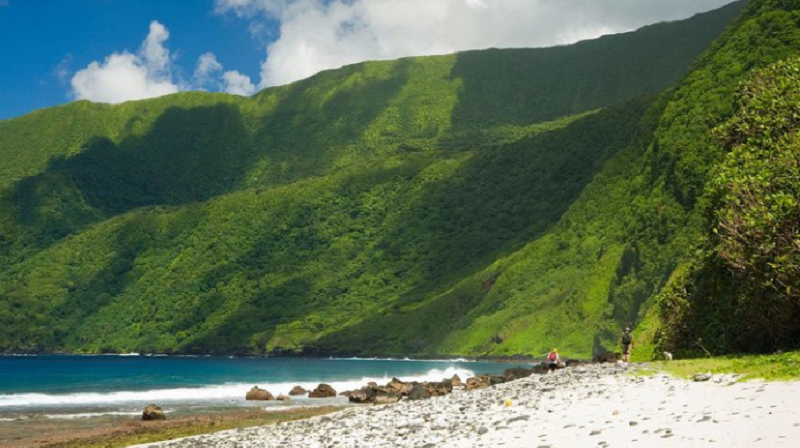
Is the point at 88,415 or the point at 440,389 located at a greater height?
the point at 88,415

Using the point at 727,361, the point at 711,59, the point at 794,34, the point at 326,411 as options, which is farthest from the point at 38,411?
the point at 711,59

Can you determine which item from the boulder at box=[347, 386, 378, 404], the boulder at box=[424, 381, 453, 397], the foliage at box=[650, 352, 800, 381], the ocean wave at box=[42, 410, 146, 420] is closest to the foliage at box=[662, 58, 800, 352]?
the foliage at box=[650, 352, 800, 381]

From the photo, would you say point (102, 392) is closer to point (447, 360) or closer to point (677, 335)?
point (677, 335)

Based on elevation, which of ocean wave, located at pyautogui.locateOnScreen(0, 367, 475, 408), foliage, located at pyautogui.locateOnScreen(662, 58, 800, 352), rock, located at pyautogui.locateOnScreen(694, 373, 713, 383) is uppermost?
foliage, located at pyautogui.locateOnScreen(662, 58, 800, 352)

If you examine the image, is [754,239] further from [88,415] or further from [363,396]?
[88,415]

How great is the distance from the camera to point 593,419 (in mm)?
21656

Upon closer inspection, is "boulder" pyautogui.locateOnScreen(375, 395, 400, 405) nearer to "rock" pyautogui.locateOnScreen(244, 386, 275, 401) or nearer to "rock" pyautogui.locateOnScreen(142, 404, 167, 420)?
"rock" pyautogui.locateOnScreen(142, 404, 167, 420)

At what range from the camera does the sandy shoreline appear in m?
17.7

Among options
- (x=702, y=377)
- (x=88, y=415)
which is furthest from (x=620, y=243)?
(x=702, y=377)

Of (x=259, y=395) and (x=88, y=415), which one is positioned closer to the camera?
(x=88, y=415)

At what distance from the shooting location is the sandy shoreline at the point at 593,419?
17703 millimetres

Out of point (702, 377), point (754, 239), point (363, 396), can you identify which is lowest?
point (363, 396)

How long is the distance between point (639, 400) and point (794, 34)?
87029mm

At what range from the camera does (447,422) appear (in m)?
26.4
